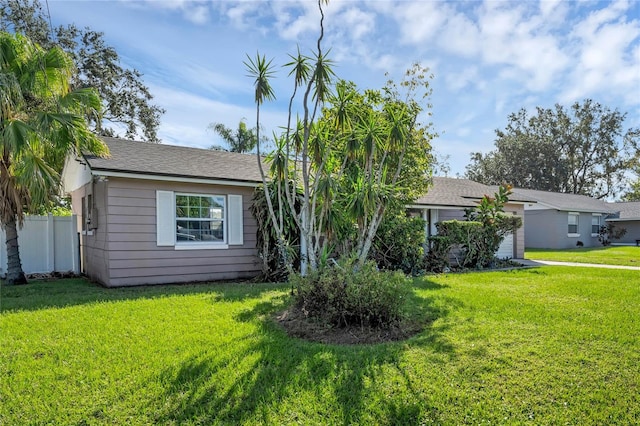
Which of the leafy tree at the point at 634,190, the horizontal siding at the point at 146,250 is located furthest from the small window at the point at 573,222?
the horizontal siding at the point at 146,250

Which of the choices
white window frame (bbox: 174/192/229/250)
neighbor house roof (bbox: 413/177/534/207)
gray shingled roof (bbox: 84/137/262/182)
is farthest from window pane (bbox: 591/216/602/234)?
white window frame (bbox: 174/192/229/250)

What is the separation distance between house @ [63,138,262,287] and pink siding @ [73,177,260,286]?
20 millimetres

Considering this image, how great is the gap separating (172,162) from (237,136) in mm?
17117

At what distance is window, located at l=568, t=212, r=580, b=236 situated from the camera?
23766mm

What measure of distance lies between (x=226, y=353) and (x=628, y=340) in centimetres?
493

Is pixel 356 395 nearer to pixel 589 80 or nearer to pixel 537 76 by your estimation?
pixel 537 76

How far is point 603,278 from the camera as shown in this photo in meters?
9.88

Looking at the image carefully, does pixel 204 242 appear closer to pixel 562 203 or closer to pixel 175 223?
pixel 175 223

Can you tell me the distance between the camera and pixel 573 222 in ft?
78.6

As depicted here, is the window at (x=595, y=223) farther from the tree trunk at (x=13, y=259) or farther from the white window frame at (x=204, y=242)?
the tree trunk at (x=13, y=259)

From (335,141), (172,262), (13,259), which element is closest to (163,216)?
(172,262)

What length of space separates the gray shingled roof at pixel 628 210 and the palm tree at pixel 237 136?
26.1 metres

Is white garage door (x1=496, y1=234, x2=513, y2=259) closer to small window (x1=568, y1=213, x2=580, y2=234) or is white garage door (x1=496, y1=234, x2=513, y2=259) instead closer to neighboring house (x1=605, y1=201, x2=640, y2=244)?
small window (x1=568, y1=213, x2=580, y2=234)

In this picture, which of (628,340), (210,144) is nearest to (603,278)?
(628,340)
